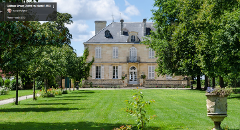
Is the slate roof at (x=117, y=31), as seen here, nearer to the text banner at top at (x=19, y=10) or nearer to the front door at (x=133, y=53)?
the front door at (x=133, y=53)

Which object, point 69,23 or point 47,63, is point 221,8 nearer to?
point 47,63

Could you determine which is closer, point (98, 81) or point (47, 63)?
point (47, 63)

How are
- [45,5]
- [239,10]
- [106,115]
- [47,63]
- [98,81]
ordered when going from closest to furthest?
[45,5] → [106,115] → [239,10] → [47,63] → [98,81]

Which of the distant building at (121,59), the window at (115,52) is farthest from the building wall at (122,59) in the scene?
the window at (115,52)

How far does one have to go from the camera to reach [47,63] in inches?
872

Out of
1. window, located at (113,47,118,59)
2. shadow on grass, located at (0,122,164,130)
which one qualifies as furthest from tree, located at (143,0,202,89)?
shadow on grass, located at (0,122,164,130)

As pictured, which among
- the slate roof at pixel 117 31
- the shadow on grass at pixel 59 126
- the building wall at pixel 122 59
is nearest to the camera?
the shadow on grass at pixel 59 126

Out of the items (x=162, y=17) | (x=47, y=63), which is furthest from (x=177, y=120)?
(x=162, y=17)

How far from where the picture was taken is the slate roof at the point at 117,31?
48531 millimetres

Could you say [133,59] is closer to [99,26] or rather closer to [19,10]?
[99,26]

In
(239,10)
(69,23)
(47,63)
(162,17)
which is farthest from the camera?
(69,23)

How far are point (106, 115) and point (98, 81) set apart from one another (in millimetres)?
33504

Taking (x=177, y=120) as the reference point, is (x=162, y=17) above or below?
above

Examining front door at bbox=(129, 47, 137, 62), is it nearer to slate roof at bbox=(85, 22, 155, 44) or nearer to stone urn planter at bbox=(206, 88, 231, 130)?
slate roof at bbox=(85, 22, 155, 44)
